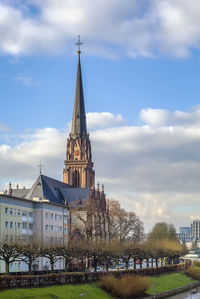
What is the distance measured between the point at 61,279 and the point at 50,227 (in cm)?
5700

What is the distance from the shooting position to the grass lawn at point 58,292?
65875 millimetres

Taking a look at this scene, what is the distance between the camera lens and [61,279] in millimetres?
78500

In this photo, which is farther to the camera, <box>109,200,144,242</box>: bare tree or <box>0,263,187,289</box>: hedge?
<box>109,200,144,242</box>: bare tree

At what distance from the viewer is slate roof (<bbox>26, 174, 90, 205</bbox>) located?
16350 centimetres

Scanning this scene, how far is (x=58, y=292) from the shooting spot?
73062 mm

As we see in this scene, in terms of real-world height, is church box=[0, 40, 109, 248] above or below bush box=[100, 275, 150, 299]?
above

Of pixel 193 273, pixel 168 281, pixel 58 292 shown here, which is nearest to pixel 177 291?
pixel 168 281

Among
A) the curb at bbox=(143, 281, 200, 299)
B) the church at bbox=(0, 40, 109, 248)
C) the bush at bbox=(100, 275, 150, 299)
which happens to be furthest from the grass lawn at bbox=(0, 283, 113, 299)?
the church at bbox=(0, 40, 109, 248)

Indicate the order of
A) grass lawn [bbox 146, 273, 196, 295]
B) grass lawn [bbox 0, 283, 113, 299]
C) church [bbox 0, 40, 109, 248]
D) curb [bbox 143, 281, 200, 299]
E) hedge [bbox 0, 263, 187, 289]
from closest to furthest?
grass lawn [bbox 0, 283, 113, 299] → hedge [bbox 0, 263, 187, 289] → curb [bbox 143, 281, 200, 299] → grass lawn [bbox 146, 273, 196, 295] → church [bbox 0, 40, 109, 248]

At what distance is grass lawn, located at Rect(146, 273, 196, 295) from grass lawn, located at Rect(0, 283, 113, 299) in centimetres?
1291

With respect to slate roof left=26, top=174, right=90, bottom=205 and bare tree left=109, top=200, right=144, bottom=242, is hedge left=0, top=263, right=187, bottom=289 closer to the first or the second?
bare tree left=109, top=200, right=144, bottom=242

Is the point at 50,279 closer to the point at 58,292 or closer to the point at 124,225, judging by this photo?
the point at 58,292

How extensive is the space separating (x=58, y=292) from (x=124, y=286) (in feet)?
42.9

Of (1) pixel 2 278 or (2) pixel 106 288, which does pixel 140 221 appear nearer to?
(2) pixel 106 288
